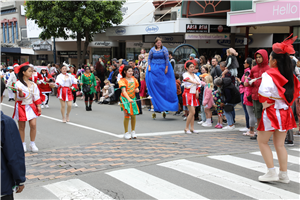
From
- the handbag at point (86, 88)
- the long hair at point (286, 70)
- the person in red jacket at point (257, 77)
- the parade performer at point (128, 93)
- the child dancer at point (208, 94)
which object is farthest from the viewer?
the handbag at point (86, 88)

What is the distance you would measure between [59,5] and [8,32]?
89.4 ft

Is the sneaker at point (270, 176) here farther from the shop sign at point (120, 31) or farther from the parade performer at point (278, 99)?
the shop sign at point (120, 31)

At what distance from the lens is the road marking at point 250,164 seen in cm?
531

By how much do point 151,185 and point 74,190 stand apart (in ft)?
3.68

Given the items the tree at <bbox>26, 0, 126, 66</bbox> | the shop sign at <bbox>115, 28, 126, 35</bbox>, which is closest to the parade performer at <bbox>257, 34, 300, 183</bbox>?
the tree at <bbox>26, 0, 126, 66</bbox>

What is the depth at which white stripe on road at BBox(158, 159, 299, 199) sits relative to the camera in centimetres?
454

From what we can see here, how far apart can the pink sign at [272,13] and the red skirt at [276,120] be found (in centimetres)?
870

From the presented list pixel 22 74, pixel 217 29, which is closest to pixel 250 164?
pixel 22 74

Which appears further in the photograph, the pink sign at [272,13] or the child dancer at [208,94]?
the pink sign at [272,13]

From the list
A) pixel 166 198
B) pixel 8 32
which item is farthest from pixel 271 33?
pixel 8 32

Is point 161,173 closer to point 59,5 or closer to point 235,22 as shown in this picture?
point 235,22

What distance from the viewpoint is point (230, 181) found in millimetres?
5055

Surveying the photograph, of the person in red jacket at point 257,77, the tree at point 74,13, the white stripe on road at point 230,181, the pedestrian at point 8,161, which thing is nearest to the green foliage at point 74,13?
the tree at point 74,13

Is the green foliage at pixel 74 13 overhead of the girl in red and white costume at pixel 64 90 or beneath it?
overhead
